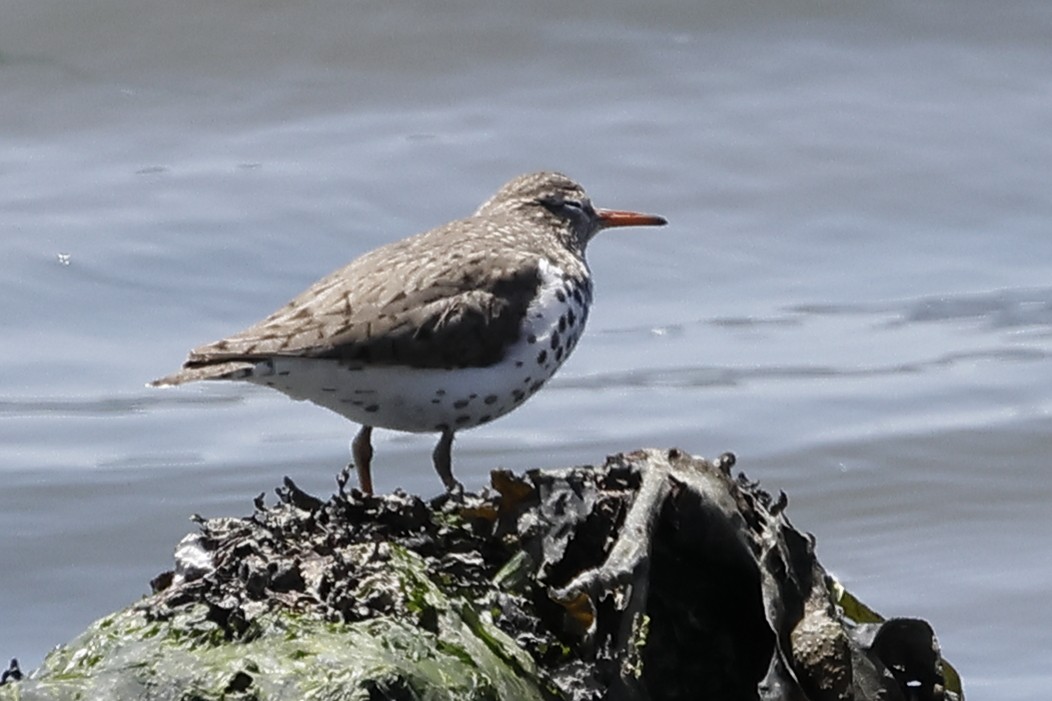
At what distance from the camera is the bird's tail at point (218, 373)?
502 cm

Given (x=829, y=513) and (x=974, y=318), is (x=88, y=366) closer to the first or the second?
(x=829, y=513)

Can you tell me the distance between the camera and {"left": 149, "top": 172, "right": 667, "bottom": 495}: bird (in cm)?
512

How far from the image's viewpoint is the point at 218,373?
5027 millimetres

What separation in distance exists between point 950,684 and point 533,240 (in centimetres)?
242

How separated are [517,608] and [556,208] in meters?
3.32

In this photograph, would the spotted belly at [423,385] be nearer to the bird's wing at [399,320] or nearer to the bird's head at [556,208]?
the bird's wing at [399,320]

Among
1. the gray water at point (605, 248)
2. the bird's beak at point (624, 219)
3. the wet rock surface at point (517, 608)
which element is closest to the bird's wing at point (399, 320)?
the gray water at point (605, 248)

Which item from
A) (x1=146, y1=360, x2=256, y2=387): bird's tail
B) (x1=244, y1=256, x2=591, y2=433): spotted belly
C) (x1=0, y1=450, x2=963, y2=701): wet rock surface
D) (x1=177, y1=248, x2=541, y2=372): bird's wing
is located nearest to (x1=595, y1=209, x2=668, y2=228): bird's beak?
(x1=177, y1=248, x2=541, y2=372): bird's wing

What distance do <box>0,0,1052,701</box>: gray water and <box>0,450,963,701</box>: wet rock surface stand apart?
5.83 ft

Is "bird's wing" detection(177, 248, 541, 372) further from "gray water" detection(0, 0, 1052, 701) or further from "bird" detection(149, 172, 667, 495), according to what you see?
"gray water" detection(0, 0, 1052, 701)

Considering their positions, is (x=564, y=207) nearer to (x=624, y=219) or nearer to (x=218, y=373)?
(x=624, y=219)

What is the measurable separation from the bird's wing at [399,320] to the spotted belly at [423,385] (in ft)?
0.10

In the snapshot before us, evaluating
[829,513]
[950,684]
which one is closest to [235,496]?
[829,513]

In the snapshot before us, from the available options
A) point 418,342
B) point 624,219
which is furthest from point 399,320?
point 624,219
